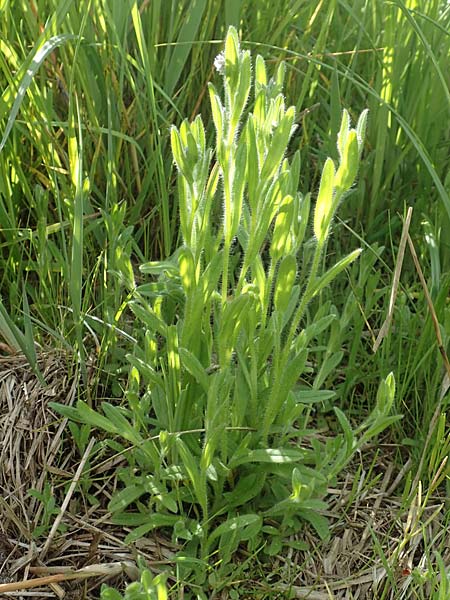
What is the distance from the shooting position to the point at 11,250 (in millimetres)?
1562

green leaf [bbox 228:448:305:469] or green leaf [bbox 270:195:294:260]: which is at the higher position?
green leaf [bbox 270:195:294:260]

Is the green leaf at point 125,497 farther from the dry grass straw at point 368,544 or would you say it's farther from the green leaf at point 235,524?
the dry grass straw at point 368,544

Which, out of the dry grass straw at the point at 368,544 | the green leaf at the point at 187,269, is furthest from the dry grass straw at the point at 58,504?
the green leaf at the point at 187,269

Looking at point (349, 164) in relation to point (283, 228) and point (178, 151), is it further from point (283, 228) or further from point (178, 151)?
point (178, 151)

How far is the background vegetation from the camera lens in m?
1.43

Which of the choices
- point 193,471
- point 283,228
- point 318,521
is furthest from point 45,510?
point 283,228

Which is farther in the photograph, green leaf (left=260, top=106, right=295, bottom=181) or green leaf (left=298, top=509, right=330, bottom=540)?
green leaf (left=298, top=509, right=330, bottom=540)

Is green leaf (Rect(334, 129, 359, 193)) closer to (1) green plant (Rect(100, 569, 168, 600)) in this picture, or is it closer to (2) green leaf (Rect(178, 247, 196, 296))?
(2) green leaf (Rect(178, 247, 196, 296))

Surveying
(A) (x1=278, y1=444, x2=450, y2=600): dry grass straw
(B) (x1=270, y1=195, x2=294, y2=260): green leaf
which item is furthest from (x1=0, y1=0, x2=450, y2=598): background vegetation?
(B) (x1=270, y1=195, x2=294, y2=260): green leaf

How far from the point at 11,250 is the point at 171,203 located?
377mm

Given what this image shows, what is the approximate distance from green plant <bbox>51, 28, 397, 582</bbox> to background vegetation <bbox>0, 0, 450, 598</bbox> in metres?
0.05

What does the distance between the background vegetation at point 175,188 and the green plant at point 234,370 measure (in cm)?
5

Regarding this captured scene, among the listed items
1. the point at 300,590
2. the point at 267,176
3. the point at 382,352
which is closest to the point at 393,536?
the point at 300,590

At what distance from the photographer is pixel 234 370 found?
131 cm
